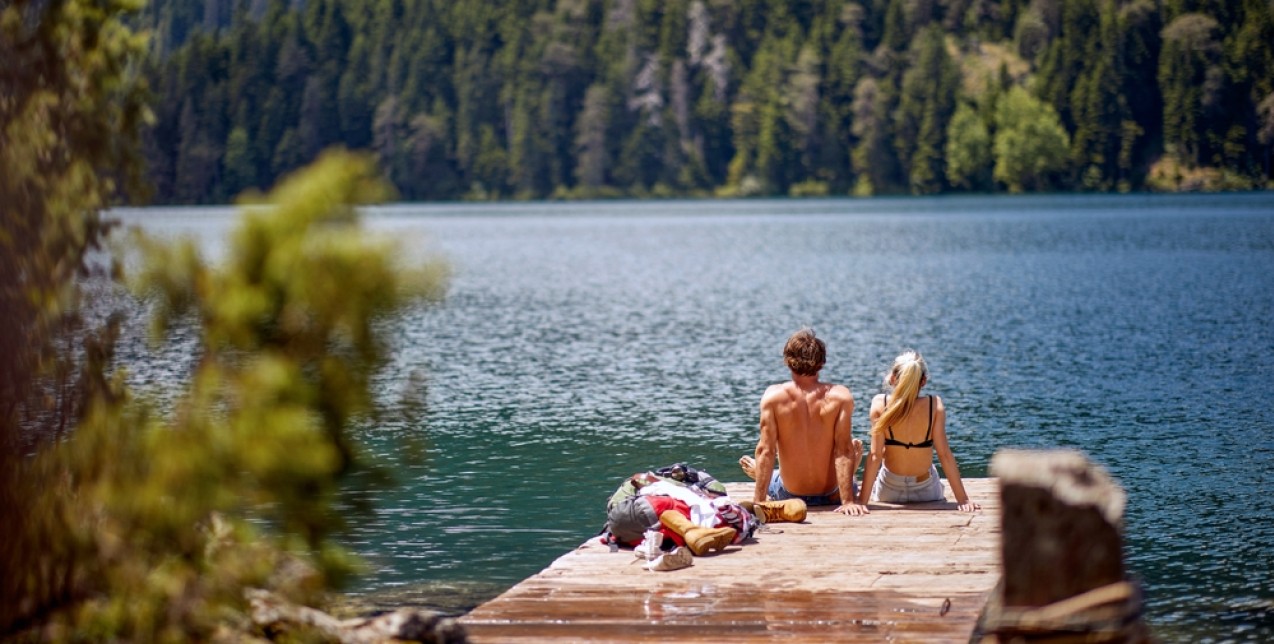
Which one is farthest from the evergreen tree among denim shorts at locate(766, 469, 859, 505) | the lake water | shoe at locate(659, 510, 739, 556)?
shoe at locate(659, 510, 739, 556)

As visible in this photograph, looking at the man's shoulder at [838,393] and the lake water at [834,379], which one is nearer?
the man's shoulder at [838,393]

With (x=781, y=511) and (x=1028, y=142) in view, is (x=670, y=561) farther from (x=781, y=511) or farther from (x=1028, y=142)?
(x=1028, y=142)

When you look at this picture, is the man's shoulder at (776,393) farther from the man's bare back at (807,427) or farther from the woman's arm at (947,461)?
the woman's arm at (947,461)

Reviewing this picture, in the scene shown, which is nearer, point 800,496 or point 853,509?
point 853,509

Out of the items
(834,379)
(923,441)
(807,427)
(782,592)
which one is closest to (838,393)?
(807,427)

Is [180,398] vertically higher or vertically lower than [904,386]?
higher

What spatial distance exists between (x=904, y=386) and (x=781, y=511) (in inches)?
52.2

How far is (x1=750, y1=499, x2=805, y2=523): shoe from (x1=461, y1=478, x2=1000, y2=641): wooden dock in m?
0.08

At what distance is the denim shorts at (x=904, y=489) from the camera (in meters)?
12.1

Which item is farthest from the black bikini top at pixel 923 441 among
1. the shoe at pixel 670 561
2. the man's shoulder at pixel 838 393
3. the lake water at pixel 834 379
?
the shoe at pixel 670 561

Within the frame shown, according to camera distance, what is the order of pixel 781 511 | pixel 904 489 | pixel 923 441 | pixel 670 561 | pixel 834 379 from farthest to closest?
pixel 834 379 < pixel 904 489 < pixel 923 441 < pixel 781 511 < pixel 670 561

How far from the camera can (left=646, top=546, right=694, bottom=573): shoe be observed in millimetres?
9875

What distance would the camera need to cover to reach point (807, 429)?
11.5m

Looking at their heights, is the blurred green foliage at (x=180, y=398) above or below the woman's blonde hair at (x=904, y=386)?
above
